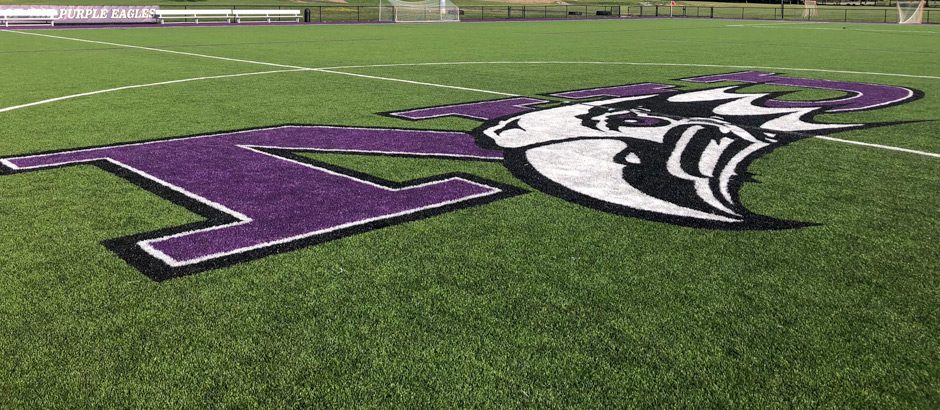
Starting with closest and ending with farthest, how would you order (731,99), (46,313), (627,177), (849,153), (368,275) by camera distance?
(46,313), (368,275), (627,177), (849,153), (731,99)

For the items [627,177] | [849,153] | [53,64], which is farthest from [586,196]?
[53,64]

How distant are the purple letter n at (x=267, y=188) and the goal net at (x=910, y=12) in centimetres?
4812

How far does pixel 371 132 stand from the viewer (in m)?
8.07

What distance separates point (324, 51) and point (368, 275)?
17.5 metres

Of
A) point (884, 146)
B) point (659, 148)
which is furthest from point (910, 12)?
point (659, 148)

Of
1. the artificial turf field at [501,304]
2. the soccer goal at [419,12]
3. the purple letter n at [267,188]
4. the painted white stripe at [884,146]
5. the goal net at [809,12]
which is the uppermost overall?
the goal net at [809,12]

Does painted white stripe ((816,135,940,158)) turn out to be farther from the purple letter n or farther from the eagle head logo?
the purple letter n

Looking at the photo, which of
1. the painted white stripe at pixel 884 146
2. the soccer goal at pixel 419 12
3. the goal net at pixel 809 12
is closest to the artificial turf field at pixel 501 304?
the painted white stripe at pixel 884 146

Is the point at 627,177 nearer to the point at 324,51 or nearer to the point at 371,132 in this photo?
the point at 371,132

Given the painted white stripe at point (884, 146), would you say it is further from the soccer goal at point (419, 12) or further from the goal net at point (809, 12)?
the goal net at point (809, 12)

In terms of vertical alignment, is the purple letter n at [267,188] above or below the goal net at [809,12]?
below

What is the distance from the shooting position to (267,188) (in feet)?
18.3

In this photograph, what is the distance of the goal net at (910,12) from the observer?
44.3 metres

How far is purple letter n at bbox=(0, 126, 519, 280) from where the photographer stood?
4297mm
